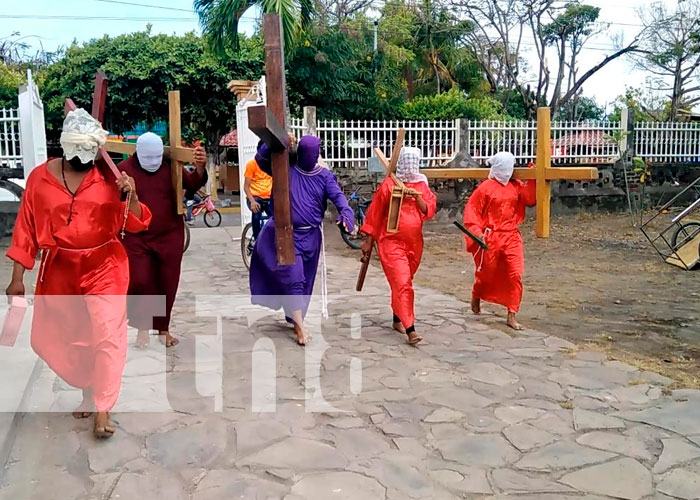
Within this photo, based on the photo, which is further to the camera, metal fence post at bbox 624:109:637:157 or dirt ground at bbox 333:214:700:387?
metal fence post at bbox 624:109:637:157

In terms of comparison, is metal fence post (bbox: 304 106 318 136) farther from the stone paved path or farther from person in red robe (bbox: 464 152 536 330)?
the stone paved path

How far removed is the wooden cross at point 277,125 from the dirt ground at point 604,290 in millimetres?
2809

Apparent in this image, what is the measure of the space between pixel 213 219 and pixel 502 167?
1093cm

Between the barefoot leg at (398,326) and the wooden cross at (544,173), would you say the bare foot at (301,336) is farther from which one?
the wooden cross at (544,173)

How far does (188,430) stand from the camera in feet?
13.0

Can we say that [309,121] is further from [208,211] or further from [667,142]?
[667,142]

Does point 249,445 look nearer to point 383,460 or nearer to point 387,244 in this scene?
point 383,460

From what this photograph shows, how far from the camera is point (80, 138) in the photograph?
3816 millimetres

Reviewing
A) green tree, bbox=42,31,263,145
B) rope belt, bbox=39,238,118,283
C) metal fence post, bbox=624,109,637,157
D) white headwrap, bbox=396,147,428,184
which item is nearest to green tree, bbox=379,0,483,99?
green tree, bbox=42,31,263,145

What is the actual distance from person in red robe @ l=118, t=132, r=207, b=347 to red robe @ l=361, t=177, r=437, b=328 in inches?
58.8

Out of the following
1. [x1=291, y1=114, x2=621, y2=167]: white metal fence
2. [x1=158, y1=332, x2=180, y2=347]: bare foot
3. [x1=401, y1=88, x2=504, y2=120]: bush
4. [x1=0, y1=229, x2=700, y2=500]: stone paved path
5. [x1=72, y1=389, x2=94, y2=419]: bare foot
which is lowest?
[x1=0, y1=229, x2=700, y2=500]: stone paved path

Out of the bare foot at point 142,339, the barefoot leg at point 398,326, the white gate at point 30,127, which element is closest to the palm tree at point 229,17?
the white gate at point 30,127

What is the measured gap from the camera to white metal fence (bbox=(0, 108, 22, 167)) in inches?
477

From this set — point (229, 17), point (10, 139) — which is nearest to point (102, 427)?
point (10, 139)
